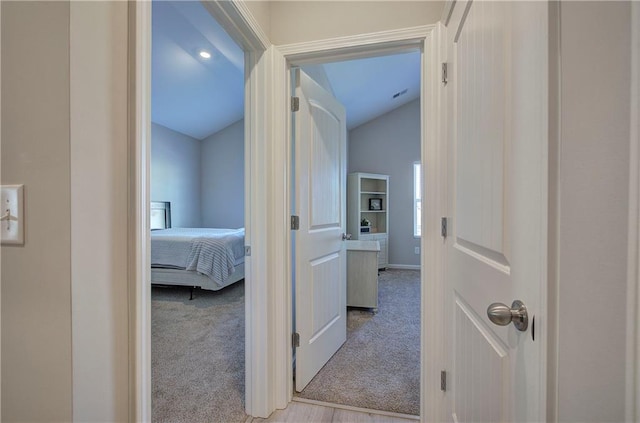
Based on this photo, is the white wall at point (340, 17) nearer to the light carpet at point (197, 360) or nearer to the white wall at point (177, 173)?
the light carpet at point (197, 360)

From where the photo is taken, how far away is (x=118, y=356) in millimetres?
664

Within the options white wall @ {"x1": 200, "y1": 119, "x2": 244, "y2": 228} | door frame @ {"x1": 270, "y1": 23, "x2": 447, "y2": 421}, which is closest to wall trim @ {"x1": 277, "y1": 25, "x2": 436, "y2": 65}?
door frame @ {"x1": 270, "y1": 23, "x2": 447, "y2": 421}

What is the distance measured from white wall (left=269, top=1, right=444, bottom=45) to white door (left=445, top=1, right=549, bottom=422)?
0.35 metres

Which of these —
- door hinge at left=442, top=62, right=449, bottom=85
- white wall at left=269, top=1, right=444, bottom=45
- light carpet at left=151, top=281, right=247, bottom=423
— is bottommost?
light carpet at left=151, top=281, right=247, bottom=423

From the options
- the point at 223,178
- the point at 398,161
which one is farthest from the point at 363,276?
the point at 223,178

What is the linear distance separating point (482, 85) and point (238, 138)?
240 inches

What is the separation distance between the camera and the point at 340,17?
5.05ft

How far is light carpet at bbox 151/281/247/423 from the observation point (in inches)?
62.8

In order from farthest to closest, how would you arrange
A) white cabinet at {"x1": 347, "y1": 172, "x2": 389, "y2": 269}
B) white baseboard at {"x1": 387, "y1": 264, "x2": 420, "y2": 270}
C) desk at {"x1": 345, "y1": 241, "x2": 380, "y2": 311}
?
white baseboard at {"x1": 387, "y1": 264, "x2": 420, "y2": 270}, white cabinet at {"x1": 347, "y1": 172, "x2": 389, "y2": 269}, desk at {"x1": 345, "y1": 241, "x2": 380, "y2": 311}

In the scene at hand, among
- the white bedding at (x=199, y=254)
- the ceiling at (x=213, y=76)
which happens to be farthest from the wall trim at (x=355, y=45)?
the white bedding at (x=199, y=254)

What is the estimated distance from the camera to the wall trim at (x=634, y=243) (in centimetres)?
41

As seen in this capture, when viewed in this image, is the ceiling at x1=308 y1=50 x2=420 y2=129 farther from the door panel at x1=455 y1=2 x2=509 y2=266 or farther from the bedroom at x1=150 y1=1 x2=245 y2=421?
the door panel at x1=455 y1=2 x2=509 y2=266

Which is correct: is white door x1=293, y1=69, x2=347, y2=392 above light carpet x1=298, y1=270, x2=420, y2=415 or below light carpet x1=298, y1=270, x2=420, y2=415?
above

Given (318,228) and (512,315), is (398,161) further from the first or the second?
(512,315)
